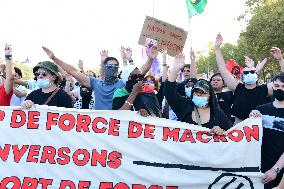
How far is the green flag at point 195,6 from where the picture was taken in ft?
33.1

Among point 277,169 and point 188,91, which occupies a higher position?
point 188,91

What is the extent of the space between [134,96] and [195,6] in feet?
17.5

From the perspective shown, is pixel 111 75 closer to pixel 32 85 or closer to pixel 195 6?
pixel 32 85

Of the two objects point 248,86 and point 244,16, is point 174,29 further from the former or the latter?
point 244,16

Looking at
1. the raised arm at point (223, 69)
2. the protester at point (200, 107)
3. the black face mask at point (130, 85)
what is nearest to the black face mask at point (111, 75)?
the black face mask at point (130, 85)

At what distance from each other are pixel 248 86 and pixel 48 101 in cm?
260

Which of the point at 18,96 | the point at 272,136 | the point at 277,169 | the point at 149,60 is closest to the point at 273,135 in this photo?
the point at 272,136

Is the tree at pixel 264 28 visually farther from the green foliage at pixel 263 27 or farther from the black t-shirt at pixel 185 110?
the black t-shirt at pixel 185 110

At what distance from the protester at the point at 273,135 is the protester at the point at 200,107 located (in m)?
0.36

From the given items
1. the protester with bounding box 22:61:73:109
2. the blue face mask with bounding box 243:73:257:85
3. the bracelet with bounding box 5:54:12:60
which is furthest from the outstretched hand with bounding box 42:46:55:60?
the blue face mask with bounding box 243:73:257:85

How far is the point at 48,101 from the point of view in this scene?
5375 millimetres

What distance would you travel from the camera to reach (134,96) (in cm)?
532

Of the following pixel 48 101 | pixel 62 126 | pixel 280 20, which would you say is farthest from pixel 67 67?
pixel 280 20

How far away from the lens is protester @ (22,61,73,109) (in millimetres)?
5395
